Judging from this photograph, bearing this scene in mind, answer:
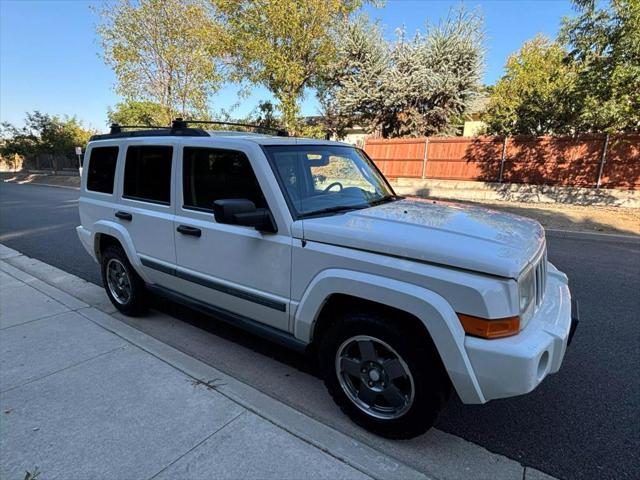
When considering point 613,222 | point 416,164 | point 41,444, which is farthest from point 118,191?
point 416,164

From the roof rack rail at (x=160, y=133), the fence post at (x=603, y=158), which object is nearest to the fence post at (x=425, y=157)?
the fence post at (x=603, y=158)

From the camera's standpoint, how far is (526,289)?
2117mm

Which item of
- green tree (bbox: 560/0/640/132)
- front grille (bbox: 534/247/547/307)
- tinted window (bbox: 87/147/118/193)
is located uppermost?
green tree (bbox: 560/0/640/132)

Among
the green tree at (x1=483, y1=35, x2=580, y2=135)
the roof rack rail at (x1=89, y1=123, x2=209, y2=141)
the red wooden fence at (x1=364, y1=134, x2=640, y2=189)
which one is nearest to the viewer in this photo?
the roof rack rail at (x1=89, y1=123, x2=209, y2=141)

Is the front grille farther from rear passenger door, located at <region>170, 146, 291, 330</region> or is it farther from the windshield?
rear passenger door, located at <region>170, 146, 291, 330</region>

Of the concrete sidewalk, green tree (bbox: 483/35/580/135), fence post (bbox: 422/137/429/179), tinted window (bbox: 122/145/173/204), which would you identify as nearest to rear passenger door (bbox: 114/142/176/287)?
tinted window (bbox: 122/145/173/204)

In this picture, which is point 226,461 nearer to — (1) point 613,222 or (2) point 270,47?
(1) point 613,222

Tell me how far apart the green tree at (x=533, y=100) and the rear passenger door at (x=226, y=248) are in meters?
16.8

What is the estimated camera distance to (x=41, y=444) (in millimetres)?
2328

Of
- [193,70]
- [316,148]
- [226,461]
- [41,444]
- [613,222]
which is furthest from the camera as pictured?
[193,70]

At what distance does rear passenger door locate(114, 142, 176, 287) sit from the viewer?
3434 millimetres

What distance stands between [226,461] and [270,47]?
1481 centimetres

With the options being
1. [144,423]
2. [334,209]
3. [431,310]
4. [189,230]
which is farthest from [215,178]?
[431,310]

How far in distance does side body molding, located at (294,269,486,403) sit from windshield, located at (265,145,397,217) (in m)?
0.64
